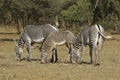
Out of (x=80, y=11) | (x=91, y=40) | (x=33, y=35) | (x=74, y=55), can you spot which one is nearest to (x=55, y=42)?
(x=74, y=55)

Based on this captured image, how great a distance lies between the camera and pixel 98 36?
17.4 meters

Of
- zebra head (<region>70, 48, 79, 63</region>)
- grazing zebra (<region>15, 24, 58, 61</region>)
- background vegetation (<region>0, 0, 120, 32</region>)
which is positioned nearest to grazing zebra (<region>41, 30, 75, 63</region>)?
zebra head (<region>70, 48, 79, 63</region>)

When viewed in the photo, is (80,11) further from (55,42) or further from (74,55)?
(74,55)

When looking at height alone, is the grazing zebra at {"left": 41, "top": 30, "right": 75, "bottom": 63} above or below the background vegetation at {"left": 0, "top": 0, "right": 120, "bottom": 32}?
below

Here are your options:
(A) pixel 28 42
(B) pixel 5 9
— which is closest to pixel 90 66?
(A) pixel 28 42

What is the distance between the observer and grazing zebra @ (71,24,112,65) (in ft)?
56.9

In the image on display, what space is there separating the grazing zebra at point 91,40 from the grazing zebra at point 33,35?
6.43ft

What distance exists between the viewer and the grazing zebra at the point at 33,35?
64.4ft

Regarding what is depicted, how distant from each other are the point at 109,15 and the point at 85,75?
68.8 ft

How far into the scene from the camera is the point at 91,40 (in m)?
17.3

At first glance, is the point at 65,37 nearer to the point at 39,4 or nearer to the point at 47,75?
the point at 47,75

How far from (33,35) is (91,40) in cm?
369

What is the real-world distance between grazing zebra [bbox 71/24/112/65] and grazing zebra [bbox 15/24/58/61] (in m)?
1.96

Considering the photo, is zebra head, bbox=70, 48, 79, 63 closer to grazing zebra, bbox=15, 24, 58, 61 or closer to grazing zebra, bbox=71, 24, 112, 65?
grazing zebra, bbox=71, 24, 112, 65
